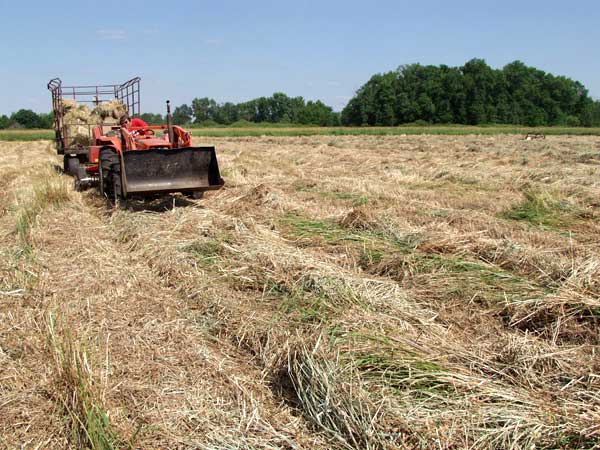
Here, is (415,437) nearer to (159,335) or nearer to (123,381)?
(123,381)

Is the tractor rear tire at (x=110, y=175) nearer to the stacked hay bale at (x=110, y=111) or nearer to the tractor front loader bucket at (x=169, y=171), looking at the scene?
the tractor front loader bucket at (x=169, y=171)

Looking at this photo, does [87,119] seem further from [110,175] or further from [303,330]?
[303,330]

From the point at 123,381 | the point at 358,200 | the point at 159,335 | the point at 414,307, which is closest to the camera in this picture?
the point at 123,381

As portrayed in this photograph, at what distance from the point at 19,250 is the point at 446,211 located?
17.9 feet

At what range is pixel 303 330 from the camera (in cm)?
388

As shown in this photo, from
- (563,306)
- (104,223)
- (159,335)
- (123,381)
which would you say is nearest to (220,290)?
(159,335)

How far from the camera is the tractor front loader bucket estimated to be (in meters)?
8.63

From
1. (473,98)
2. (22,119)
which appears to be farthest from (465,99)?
(22,119)

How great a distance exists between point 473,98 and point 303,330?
81146mm

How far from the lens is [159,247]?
243 inches

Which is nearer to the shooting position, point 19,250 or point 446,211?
point 19,250

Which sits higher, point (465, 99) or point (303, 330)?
point (465, 99)

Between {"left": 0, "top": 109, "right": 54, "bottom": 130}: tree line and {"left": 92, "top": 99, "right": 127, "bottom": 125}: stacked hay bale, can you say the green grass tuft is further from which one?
{"left": 0, "top": 109, "right": 54, "bottom": 130}: tree line

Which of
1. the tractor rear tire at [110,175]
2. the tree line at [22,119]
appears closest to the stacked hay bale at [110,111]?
the tractor rear tire at [110,175]
